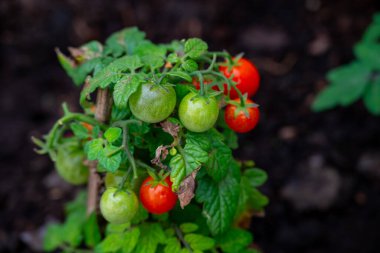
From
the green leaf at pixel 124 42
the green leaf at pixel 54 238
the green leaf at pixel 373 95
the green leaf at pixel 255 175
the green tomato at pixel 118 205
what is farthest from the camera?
the green leaf at pixel 373 95

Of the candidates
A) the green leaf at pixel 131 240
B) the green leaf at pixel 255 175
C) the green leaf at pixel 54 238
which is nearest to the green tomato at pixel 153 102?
the green leaf at pixel 131 240

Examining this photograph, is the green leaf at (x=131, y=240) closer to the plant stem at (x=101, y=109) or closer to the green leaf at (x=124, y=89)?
the plant stem at (x=101, y=109)

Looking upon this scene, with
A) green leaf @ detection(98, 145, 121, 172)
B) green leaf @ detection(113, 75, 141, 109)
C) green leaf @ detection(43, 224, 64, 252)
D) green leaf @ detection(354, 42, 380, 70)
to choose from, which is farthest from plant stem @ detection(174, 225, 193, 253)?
green leaf @ detection(354, 42, 380, 70)

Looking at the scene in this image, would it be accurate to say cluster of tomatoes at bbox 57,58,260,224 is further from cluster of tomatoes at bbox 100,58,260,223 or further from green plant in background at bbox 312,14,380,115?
green plant in background at bbox 312,14,380,115

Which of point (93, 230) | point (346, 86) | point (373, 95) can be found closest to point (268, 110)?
point (346, 86)

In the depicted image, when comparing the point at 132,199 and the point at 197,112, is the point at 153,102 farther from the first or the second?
the point at 132,199

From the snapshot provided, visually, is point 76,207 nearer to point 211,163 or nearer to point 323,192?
point 211,163

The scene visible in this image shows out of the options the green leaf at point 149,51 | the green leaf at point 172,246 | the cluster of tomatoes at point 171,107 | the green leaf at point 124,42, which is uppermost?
the green leaf at point 124,42
